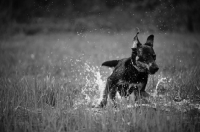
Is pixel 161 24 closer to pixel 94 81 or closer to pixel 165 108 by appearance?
pixel 94 81

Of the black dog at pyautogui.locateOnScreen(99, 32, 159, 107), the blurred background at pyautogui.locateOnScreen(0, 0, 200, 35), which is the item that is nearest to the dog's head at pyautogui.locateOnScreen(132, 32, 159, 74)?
the black dog at pyautogui.locateOnScreen(99, 32, 159, 107)

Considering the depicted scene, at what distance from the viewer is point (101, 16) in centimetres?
2106

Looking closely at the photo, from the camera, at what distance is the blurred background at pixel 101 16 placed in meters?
18.0

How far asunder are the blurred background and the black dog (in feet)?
45.2

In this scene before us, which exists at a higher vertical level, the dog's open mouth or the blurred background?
the blurred background

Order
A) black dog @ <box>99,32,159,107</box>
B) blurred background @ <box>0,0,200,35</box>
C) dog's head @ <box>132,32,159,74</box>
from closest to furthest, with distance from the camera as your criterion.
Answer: dog's head @ <box>132,32,159,74</box> → black dog @ <box>99,32,159,107</box> → blurred background @ <box>0,0,200,35</box>

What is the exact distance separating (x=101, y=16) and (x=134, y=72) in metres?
17.5

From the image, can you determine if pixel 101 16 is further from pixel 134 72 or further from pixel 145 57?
pixel 145 57

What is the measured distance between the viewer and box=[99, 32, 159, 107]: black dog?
402 cm

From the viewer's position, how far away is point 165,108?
354 centimetres

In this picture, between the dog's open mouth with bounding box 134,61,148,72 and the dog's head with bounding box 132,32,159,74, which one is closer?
the dog's head with bounding box 132,32,159,74

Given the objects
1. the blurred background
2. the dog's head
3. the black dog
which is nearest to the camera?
the dog's head

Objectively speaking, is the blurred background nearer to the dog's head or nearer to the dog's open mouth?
the dog's head

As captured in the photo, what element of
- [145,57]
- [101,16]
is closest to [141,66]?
[145,57]
